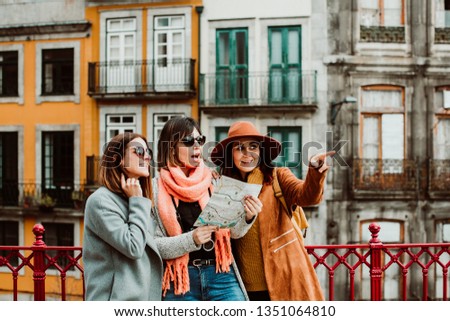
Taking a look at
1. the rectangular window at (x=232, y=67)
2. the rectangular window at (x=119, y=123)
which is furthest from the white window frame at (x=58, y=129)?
the rectangular window at (x=232, y=67)

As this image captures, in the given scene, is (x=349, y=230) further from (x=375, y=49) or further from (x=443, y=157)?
(x=375, y=49)

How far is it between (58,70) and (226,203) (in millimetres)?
7508

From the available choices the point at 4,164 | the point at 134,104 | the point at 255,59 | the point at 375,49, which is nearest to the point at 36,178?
the point at 4,164

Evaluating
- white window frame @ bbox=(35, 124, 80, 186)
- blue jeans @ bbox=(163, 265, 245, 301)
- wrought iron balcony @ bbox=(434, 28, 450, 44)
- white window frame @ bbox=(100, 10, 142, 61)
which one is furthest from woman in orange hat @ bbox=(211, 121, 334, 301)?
white window frame @ bbox=(100, 10, 142, 61)

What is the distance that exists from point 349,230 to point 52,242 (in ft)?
15.7

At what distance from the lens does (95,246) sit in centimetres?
210

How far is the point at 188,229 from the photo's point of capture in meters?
2.34

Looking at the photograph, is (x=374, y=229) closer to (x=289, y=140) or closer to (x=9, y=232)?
(x=289, y=140)

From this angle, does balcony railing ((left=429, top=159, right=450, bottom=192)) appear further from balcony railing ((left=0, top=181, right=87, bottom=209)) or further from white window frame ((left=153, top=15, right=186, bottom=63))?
balcony railing ((left=0, top=181, right=87, bottom=209))

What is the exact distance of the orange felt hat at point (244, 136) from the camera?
2.46 meters

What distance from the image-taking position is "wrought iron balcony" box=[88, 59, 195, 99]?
8945 millimetres

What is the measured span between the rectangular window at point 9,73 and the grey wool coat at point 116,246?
22.2 feet

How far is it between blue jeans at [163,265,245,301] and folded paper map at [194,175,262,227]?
230 millimetres
